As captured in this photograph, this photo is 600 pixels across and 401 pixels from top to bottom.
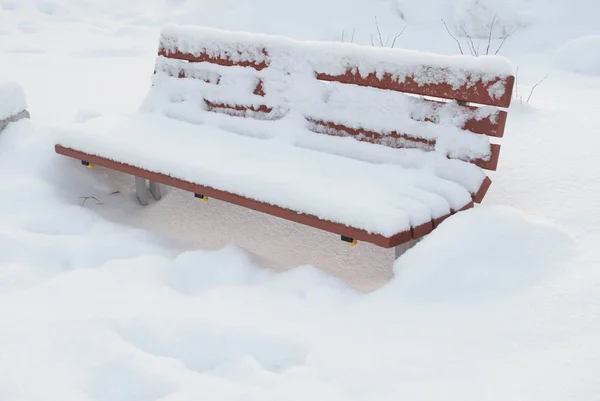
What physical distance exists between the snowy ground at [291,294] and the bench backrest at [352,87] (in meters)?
0.40

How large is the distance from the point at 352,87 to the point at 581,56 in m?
3.35

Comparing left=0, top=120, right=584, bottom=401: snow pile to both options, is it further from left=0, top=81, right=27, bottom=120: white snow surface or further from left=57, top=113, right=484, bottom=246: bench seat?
left=0, top=81, right=27, bottom=120: white snow surface

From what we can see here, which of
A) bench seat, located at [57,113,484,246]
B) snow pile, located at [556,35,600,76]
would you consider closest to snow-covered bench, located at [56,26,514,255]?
bench seat, located at [57,113,484,246]

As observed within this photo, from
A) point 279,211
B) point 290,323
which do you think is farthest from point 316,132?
→ point 290,323

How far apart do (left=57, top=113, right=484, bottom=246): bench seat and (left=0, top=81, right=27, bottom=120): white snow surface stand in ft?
2.04

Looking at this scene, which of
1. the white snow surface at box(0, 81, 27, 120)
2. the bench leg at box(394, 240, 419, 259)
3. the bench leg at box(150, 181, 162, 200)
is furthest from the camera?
the white snow surface at box(0, 81, 27, 120)

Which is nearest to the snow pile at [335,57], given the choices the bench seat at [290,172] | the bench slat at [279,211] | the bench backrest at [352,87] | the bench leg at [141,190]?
the bench backrest at [352,87]

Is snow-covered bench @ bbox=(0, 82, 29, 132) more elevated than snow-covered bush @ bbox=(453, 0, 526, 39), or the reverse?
snow-covered bush @ bbox=(453, 0, 526, 39)

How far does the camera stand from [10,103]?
393 centimetres

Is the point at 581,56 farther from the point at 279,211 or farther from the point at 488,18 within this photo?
the point at 279,211

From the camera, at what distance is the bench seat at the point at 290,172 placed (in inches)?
99.9

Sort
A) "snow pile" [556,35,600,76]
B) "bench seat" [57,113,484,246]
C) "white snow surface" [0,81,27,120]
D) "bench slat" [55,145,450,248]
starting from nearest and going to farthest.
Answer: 1. "bench slat" [55,145,450,248]
2. "bench seat" [57,113,484,246]
3. "white snow surface" [0,81,27,120]
4. "snow pile" [556,35,600,76]

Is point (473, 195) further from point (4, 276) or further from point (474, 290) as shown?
point (4, 276)

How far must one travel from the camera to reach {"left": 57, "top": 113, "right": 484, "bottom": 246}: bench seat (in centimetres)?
254
